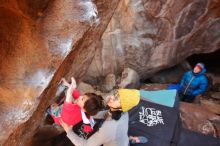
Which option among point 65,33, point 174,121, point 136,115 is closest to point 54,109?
point 65,33

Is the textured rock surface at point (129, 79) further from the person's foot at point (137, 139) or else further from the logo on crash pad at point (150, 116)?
the person's foot at point (137, 139)

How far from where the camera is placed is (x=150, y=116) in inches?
232

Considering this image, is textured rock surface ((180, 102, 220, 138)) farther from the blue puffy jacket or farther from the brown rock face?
the brown rock face

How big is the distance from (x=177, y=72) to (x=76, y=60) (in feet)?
21.2

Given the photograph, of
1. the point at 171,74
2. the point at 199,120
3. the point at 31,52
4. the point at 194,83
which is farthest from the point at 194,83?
the point at 31,52

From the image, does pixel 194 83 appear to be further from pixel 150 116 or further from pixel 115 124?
pixel 115 124

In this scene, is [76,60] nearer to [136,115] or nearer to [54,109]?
[54,109]

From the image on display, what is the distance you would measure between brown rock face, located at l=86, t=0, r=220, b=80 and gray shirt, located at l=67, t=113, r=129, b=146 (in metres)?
4.62

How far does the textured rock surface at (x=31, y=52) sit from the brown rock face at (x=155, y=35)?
15.8 ft

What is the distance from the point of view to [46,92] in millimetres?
3852

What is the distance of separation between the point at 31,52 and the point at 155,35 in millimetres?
5669

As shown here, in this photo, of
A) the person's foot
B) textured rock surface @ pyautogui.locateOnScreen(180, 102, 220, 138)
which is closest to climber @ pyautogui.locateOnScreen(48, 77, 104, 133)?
the person's foot

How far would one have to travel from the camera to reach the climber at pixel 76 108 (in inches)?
162

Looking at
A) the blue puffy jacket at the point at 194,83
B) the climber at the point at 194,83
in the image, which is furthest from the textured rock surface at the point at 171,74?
the blue puffy jacket at the point at 194,83
